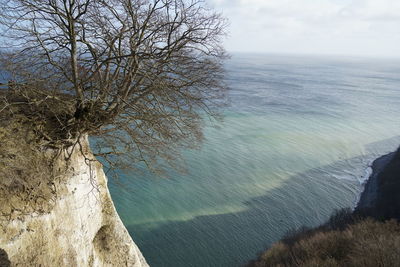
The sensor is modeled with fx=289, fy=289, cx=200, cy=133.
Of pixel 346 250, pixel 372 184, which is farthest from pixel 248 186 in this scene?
pixel 372 184

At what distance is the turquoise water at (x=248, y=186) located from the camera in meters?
17.8

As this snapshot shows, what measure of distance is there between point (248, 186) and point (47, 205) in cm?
1939

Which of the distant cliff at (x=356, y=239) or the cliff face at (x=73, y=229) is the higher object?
the cliff face at (x=73, y=229)

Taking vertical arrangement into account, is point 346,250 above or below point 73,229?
below

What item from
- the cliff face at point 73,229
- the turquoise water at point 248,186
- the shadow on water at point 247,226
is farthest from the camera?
the turquoise water at point 248,186

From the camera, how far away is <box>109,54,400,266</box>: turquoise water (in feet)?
58.5

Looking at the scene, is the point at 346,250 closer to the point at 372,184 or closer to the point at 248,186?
the point at 248,186

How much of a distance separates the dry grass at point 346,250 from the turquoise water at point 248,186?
281 cm

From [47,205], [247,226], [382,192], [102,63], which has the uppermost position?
[102,63]

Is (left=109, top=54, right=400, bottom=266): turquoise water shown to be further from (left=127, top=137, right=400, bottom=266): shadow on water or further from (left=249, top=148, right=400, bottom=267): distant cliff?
(left=249, top=148, right=400, bottom=267): distant cliff

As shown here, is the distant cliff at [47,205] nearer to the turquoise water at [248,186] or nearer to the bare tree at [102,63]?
the bare tree at [102,63]

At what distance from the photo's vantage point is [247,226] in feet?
64.2

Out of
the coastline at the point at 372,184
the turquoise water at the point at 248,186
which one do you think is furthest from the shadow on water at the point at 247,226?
the coastline at the point at 372,184

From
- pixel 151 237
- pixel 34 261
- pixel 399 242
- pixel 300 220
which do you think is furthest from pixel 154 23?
pixel 300 220
